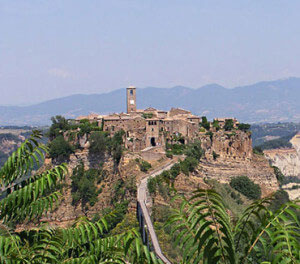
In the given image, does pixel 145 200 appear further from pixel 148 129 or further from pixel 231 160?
pixel 231 160

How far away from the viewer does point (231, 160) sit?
43.4m

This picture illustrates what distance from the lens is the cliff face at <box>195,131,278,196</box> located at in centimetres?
4228

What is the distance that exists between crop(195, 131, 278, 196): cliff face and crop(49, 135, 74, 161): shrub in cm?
1181

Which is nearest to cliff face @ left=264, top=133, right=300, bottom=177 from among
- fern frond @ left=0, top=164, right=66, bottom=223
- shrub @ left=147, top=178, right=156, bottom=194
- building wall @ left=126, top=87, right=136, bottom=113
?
building wall @ left=126, top=87, right=136, bottom=113

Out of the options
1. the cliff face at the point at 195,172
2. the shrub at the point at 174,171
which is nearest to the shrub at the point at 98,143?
the cliff face at the point at 195,172

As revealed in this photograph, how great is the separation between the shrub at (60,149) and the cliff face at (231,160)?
38.8ft

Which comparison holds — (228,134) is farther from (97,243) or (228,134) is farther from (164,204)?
(97,243)

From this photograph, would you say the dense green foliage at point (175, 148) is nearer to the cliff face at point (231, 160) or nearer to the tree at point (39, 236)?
the cliff face at point (231, 160)

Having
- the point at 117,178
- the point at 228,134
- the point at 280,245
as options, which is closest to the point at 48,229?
the point at 280,245

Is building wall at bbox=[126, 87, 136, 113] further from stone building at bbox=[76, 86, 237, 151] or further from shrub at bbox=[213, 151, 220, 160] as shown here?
shrub at bbox=[213, 151, 220, 160]

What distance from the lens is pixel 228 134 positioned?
44.5 meters

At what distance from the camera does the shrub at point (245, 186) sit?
41688 millimetres

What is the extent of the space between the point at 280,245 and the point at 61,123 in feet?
128

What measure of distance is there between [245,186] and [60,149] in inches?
664
